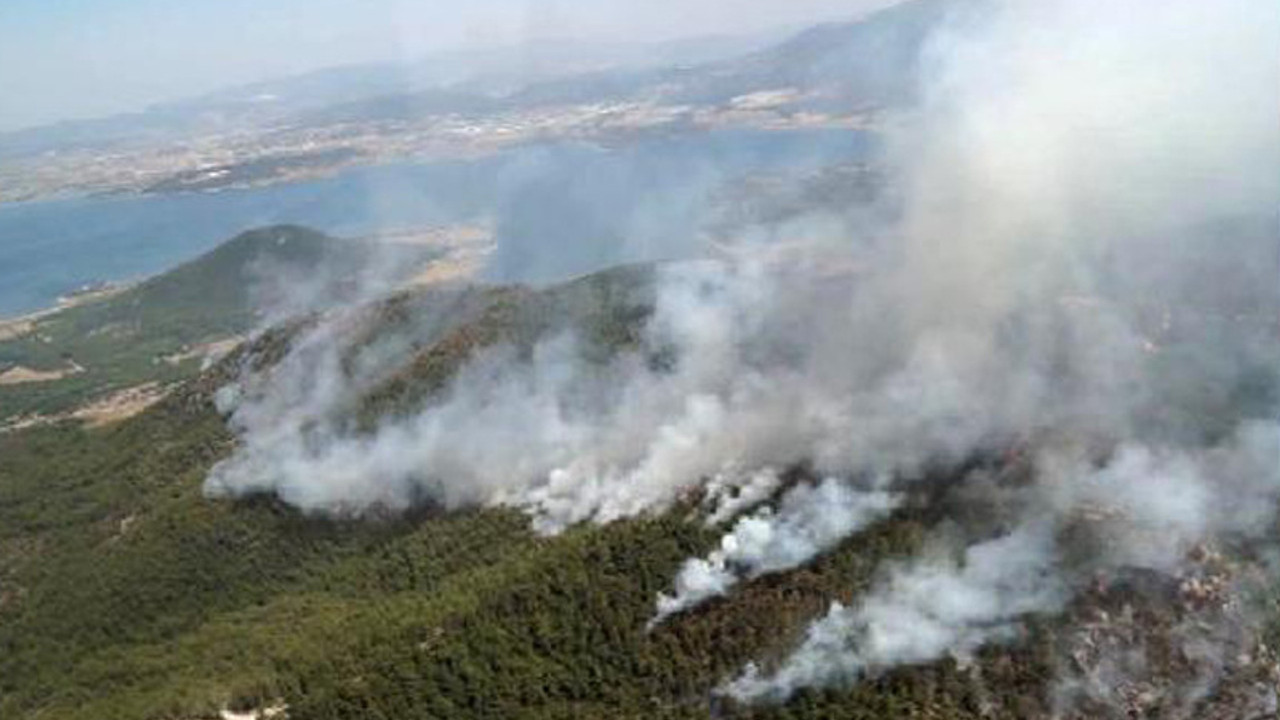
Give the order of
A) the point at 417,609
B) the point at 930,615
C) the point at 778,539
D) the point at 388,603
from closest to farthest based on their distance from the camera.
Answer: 1. the point at 930,615
2. the point at 778,539
3. the point at 417,609
4. the point at 388,603

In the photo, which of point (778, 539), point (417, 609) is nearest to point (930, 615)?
point (778, 539)

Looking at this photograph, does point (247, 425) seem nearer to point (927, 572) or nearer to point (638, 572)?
point (638, 572)

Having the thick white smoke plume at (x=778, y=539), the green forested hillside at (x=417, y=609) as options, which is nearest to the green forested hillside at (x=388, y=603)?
the green forested hillside at (x=417, y=609)

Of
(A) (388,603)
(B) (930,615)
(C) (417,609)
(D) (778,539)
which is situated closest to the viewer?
(B) (930,615)

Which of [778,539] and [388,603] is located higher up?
[778,539]

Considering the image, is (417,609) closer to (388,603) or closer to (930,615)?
(388,603)

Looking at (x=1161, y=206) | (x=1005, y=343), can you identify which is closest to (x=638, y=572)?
(x=1005, y=343)

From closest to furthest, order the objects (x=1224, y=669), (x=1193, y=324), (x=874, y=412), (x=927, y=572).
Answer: (x=1224, y=669) < (x=927, y=572) < (x=874, y=412) < (x=1193, y=324)

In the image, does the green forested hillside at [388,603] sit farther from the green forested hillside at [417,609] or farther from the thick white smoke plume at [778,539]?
the thick white smoke plume at [778,539]
